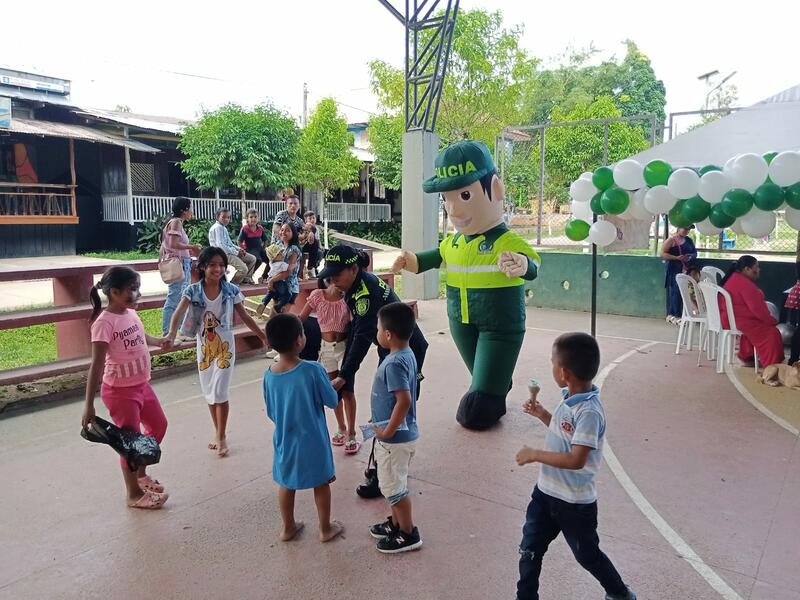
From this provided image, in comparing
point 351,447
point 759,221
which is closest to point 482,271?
point 351,447

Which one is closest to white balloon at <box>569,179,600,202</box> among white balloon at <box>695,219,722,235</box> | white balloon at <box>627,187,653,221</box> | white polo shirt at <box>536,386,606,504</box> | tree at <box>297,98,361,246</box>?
white balloon at <box>627,187,653,221</box>

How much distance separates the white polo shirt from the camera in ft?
7.63

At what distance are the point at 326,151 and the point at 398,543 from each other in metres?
20.3

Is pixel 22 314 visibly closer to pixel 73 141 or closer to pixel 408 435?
pixel 408 435

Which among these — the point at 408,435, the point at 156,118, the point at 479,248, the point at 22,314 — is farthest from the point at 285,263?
the point at 156,118

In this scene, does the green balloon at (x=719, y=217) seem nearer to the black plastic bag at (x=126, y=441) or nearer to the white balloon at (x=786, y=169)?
the white balloon at (x=786, y=169)

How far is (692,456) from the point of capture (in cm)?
441

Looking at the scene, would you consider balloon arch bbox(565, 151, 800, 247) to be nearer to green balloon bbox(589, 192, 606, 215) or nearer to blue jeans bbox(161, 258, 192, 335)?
green balloon bbox(589, 192, 606, 215)

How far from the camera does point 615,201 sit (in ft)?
21.2

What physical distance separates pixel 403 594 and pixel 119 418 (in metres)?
1.79

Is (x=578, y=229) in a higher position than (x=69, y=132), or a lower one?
lower

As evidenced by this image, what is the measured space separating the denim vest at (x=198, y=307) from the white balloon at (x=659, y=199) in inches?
162

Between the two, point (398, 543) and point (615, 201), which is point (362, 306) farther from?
point (615, 201)

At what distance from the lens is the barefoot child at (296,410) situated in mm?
3012
